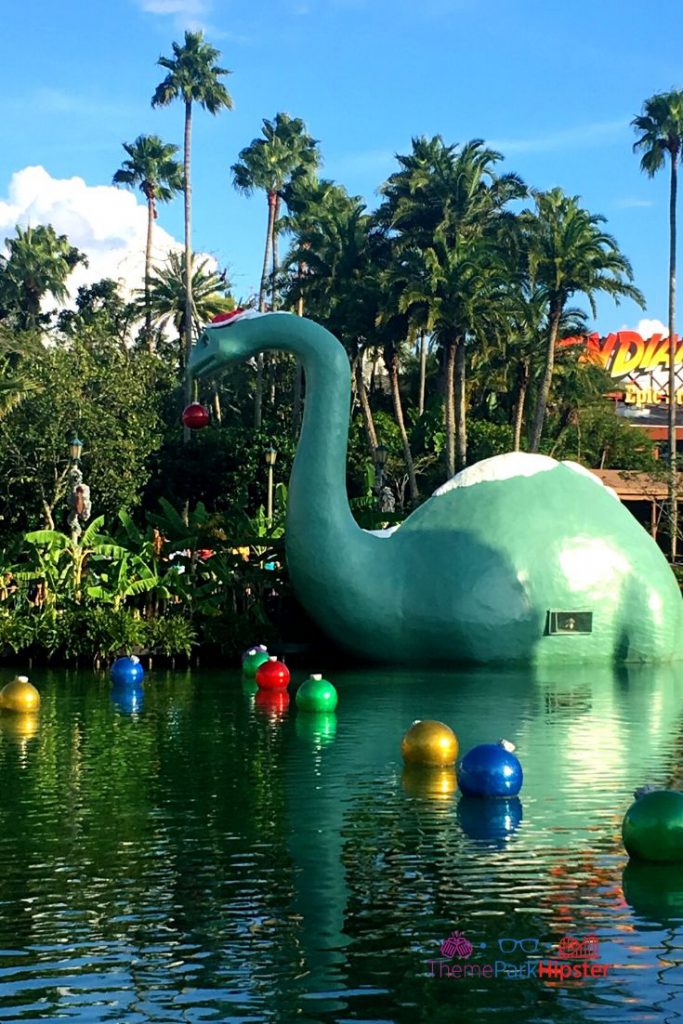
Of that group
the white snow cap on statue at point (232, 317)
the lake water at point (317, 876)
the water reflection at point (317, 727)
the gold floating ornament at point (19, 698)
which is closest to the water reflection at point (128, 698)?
the lake water at point (317, 876)

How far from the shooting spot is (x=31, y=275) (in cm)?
5969

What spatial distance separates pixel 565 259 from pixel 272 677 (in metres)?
28.5

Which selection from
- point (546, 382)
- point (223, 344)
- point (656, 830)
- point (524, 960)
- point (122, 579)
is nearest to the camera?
point (524, 960)

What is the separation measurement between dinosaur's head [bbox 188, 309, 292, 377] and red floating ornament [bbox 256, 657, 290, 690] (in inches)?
209

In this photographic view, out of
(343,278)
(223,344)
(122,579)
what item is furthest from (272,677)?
(343,278)

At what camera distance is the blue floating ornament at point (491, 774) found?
11.6m

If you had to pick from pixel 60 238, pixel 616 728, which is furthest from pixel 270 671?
pixel 60 238

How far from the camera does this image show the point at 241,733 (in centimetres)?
1582

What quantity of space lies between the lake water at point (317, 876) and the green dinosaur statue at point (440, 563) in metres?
5.86

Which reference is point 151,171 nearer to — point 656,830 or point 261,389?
point 261,389

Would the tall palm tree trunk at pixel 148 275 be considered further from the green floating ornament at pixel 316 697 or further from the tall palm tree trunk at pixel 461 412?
the green floating ornament at pixel 316 697

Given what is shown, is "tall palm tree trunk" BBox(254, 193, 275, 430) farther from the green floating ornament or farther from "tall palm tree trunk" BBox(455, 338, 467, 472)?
the green floating ornament

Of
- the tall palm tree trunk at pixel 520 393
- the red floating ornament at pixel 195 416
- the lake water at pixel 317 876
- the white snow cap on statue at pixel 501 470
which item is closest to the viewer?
the lake water at pixel 317 876

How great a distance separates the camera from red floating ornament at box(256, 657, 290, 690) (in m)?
19.4
